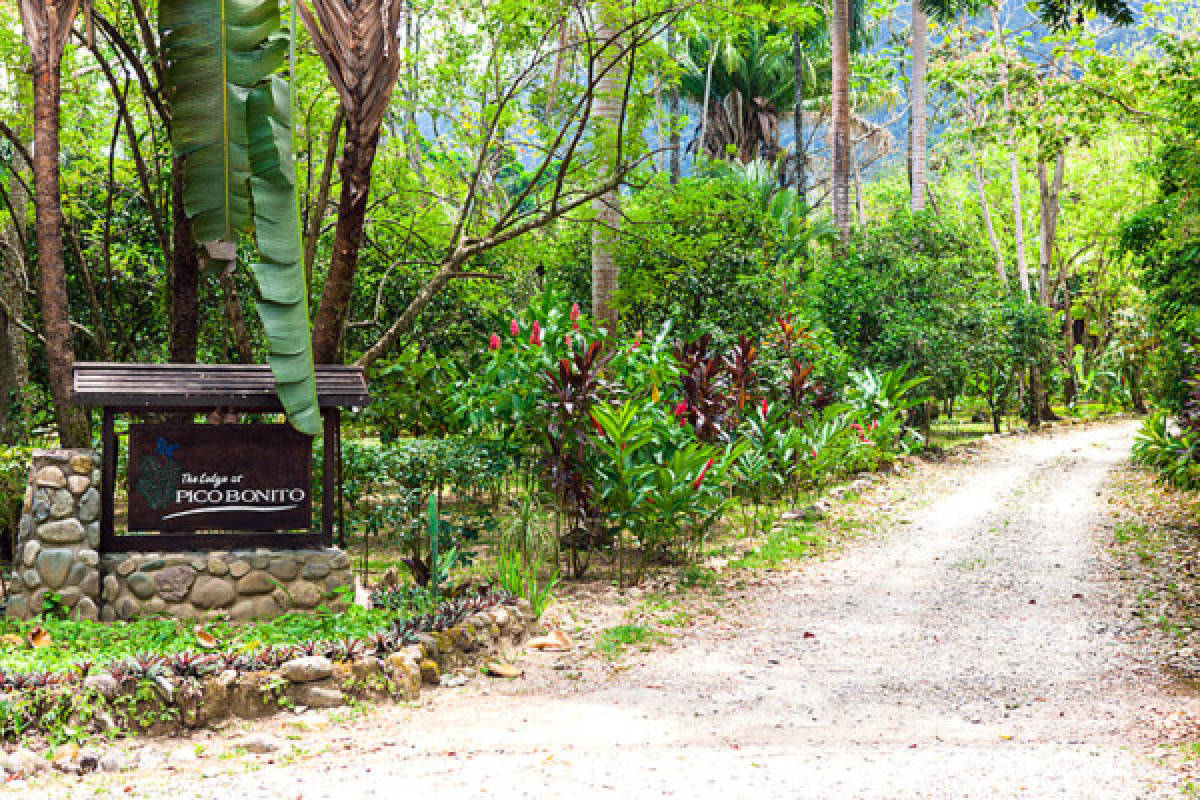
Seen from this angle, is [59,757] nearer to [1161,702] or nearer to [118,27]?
[1161,702]

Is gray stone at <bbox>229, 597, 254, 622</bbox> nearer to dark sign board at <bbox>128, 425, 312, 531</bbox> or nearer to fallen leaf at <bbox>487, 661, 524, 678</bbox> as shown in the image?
dark sign board at <bbox>128, 425, 312, 531</bbox>

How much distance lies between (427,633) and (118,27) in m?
7.35

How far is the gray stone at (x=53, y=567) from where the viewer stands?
7.00 m

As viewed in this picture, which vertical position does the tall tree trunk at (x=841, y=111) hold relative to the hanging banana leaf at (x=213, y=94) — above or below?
above

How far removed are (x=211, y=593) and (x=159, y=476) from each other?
89cm

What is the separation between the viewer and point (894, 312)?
18734mm

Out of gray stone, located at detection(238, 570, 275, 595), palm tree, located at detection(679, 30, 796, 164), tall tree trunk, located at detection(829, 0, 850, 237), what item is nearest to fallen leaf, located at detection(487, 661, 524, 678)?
gray stone, located at detection(238, 570, 275, 595)

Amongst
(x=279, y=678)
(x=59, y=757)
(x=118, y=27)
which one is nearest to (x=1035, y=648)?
(x=279, y=678)

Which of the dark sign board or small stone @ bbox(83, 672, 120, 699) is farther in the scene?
the dark sign board

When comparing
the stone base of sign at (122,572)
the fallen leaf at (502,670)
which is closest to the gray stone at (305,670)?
the fallen leaf at (502,670)

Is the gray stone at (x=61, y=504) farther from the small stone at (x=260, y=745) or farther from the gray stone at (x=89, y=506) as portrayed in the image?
the small stone at (x=260, y=745)

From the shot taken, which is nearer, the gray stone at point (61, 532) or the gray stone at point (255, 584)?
the gray stone at point (61, 532)

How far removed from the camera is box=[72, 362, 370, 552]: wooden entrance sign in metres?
7.30

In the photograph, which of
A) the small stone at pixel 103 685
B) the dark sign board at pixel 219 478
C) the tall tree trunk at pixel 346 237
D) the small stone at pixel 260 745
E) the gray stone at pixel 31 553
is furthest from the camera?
the tall tree trunk at pixel 346 237
